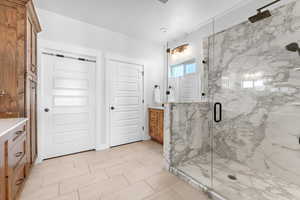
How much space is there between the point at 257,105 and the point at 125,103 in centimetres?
252

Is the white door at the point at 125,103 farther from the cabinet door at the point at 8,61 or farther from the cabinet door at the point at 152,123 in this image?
the cabinet door at the point at 8,61

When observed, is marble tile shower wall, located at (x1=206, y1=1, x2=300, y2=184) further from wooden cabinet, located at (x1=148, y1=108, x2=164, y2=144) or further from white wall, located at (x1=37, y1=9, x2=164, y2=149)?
white wall, located at (x1=37, y1=9, x2=164, y2=149)

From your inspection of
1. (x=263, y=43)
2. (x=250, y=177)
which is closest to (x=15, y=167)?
(x=250, y=177)

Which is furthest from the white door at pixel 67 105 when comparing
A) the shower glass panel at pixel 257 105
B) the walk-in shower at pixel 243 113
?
the shower glass panel at pixel 257 105

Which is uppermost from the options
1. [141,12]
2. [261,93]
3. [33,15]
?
[141,12]

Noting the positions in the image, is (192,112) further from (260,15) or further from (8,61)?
(8,61)

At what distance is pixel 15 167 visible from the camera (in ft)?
3.88

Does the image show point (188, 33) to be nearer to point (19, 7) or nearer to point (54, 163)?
point (19, 7)

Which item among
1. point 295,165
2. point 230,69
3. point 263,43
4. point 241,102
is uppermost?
point 263,43

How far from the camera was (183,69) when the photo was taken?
10.5ft

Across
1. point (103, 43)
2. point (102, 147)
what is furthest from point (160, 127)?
point (103, 43)

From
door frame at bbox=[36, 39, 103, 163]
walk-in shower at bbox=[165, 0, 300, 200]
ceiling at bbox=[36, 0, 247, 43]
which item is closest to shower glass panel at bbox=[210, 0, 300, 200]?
walk-in shower at bbox=[165, 0, 300, 200]

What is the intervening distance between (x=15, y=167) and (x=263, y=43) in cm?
332

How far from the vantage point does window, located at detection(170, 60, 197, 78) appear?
117 inches
